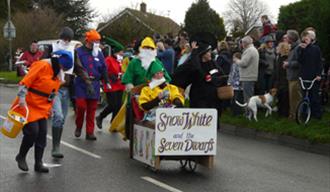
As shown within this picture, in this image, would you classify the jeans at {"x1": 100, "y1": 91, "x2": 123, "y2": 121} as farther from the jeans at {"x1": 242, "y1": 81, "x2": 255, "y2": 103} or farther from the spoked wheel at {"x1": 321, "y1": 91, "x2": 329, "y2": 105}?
the spoked wheel at {"x1": 321, "y1": 91, "x2": 329, "y2": 105}

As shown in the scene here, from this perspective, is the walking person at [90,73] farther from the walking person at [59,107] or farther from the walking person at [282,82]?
the walking person at [282,82]

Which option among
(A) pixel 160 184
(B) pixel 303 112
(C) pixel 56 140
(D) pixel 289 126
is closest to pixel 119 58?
(D) pixel 289 126

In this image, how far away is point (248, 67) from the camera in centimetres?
1512

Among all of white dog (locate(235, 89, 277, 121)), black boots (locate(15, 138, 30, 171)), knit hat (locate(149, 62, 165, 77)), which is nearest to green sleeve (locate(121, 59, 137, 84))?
knit hat (locate(149, 62, 165, 77))

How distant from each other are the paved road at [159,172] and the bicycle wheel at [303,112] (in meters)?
1.57

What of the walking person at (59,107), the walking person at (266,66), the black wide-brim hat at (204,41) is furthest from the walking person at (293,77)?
the walking person at (59,107)

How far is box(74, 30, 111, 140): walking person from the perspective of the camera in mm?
11852

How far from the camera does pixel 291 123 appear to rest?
45.3 feet

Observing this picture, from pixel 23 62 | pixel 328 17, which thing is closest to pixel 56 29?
pixel 23 62

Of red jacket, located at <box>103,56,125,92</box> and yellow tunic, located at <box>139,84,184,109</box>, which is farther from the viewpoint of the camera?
red jacket, located at <box>103,56,125,92</box>

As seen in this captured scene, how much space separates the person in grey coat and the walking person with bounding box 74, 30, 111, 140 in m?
4.16

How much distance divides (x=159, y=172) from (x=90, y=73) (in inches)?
132

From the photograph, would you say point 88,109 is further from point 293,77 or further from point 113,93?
point 293,77

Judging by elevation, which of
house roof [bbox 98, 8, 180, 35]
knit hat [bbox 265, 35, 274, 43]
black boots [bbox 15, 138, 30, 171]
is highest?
house roof [bbox 98, 8, 180, 35]
